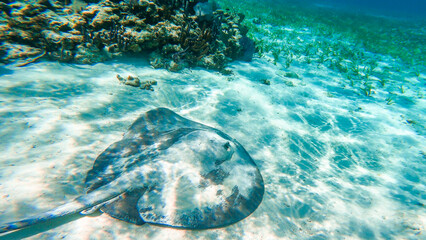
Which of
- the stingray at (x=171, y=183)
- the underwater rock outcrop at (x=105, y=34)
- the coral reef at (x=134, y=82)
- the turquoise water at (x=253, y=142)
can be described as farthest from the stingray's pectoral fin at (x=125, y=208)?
the underwater rock outcrop at (x=105, y=34)

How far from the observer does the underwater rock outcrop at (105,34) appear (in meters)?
4.98

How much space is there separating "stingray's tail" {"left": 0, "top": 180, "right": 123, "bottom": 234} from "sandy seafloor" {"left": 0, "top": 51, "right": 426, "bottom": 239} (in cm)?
27

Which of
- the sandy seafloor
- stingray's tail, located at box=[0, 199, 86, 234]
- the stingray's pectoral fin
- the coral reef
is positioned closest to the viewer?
stingray's tail, located at box=[0, 199, 86, 234]

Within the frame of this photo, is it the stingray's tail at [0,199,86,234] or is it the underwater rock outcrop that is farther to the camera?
the underwater rock outcrop

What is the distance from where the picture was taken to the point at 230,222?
2361mm

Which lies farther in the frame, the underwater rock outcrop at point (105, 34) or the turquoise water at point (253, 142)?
the underwater rock outcrop at point (105, 34)

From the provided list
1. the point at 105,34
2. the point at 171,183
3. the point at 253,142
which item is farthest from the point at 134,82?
the point at 253,142

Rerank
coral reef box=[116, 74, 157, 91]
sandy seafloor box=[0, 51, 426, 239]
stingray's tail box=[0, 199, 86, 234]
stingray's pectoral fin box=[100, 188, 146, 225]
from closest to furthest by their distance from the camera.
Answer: stingray's tail box=[0, 199, 86, 234], stingray's pectoral fin box=[100, 188, 146, 225], sandy seafloor box=[0, 51, 426, 239], coral reef box=[116, 74, 157, 91]

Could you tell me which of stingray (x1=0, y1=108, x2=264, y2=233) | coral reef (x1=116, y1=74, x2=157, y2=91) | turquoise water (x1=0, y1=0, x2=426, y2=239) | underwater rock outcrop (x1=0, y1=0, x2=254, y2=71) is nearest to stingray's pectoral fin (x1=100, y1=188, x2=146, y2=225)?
stingray (x1=0, y1=108, x2=264, y2=233)

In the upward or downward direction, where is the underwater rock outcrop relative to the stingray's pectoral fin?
upward

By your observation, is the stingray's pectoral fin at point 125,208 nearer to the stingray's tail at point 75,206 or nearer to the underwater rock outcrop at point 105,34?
the stingray's tail at point 75,206

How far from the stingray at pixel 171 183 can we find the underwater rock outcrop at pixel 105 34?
12.8 feet

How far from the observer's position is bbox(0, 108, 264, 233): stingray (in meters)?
2.19

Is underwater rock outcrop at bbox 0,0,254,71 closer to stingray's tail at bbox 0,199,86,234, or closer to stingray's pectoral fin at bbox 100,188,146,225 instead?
stingray's pectoral fin at bbox 100,188,146,225
